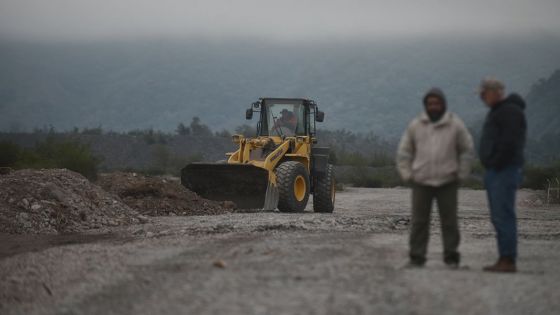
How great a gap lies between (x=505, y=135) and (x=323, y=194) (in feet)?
46.1

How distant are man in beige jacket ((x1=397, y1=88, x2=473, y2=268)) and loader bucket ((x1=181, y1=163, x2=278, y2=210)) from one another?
11665 millimetres

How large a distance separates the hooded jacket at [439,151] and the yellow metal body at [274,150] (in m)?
12.5

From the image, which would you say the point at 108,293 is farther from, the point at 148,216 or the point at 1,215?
the point at 148,216

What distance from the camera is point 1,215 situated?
17750 mm

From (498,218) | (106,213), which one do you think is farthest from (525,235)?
(106,213)

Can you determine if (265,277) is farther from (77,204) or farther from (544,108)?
(544,108)

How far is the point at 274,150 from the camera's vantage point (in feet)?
76.0

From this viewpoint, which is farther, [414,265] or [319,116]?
[319,116]

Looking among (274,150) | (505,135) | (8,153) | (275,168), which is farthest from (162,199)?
(8,153)

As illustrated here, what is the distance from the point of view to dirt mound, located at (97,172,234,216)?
2186 cm

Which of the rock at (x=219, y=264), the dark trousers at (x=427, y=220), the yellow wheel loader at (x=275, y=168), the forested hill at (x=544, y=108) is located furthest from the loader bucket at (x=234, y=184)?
the forested hill at (x=544, y=108)

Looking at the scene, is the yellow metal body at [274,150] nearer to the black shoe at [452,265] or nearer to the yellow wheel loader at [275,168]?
the yellow wheel loader at [275,168]

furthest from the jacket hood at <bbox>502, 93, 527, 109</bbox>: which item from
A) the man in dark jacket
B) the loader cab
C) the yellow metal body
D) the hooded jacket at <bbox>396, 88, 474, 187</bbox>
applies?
the loader cab

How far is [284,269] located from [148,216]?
11677mm
